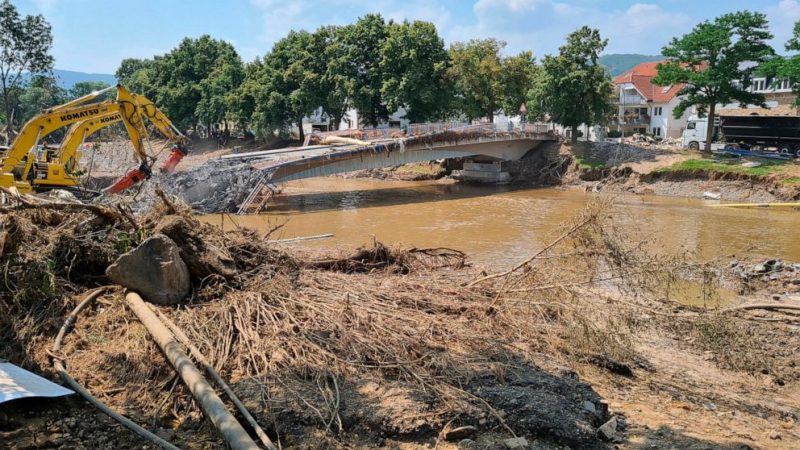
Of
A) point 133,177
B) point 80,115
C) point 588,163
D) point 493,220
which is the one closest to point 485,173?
point 588,163

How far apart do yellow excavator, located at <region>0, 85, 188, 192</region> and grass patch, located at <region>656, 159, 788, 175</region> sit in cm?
2619

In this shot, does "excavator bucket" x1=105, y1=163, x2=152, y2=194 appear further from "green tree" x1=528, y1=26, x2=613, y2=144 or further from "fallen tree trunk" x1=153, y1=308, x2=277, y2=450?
"green tree" x1=528, y1=26, x2=613, y2=144

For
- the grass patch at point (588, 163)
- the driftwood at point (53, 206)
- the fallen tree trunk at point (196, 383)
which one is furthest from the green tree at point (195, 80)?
the fallen tree trunk at point (196, 383)

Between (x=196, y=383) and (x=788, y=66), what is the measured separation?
33093 mm

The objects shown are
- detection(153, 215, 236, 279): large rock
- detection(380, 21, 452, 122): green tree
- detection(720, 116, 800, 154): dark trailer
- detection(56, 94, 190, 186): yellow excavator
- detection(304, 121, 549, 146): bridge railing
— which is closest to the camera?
detection(153, 215, 236, 279): large rock

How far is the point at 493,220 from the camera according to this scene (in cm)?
2442

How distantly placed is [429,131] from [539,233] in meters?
12.1

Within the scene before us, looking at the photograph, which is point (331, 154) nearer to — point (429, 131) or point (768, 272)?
point (429, 131)

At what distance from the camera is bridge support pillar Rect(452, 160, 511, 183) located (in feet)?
122

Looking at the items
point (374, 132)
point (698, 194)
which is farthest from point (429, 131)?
point (698, 194)

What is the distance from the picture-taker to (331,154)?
27734 mm

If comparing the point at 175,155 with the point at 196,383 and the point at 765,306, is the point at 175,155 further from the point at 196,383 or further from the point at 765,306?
the point at 765,306

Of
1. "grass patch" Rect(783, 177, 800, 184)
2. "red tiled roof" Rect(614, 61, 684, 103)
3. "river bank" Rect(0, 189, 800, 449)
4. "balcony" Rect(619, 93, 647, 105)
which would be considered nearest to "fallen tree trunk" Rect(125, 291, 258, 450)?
"river bank" Rect(0, 189, 800, 449)

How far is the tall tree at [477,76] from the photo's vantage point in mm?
38906
